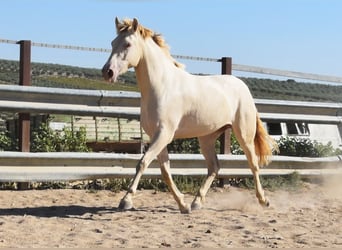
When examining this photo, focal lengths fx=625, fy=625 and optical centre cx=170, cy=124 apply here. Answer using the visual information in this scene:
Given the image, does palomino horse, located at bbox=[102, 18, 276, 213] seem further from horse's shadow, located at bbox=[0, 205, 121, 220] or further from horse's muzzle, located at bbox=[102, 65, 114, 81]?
horse's shadow, located at bbox=[0, 205, 121, 220]

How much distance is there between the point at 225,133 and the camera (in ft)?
31.3

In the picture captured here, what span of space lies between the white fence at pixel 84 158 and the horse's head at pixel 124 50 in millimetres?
1478

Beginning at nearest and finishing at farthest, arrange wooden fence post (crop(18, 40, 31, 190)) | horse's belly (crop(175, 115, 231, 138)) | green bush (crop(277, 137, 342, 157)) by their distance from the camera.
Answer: horse's belly (crop(175, 115, 231, 138)), wooden fence post (crop(18, 40, 31, 190)), green bush (crop(277, 137, 342, 157))

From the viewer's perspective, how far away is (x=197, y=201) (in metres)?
7.57

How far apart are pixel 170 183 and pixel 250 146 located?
1.40 meters

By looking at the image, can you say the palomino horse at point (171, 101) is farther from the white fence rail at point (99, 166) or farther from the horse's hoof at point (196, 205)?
the white fence rail at point (99, 166)

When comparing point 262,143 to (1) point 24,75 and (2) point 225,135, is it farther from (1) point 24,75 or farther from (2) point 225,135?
(1) point 24,75

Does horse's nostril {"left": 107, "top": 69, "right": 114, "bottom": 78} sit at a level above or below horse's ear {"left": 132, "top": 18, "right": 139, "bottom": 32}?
below

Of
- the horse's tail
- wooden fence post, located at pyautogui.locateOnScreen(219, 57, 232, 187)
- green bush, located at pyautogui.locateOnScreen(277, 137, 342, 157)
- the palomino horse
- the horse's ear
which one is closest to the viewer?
the palomino horse

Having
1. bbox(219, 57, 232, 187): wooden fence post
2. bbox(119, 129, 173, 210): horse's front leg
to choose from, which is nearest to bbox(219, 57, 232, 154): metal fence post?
bbox(219, 57, 232, 187): wooden fence post

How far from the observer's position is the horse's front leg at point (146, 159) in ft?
22.0

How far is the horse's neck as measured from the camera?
7.13 m

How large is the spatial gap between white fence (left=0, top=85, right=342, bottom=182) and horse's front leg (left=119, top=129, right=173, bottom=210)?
1.47m

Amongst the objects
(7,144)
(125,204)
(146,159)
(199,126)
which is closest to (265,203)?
(199,126)
